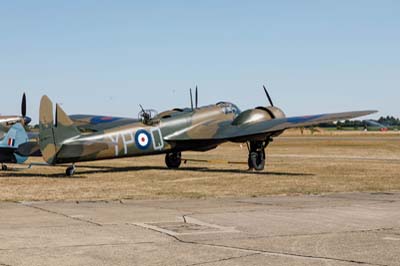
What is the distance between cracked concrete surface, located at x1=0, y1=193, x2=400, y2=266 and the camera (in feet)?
28.6

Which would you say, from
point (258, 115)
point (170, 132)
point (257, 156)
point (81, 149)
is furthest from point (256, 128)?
point (81, 149)

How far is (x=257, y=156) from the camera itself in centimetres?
2880

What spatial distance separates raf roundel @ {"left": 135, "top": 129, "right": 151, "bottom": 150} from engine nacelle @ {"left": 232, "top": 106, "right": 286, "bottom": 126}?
4.58m

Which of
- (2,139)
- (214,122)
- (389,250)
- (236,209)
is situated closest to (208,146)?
(214,122)

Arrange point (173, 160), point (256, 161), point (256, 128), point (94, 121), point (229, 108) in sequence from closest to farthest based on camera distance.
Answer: point (256, 128), point (256, 161), point (173, 160), point (229, 108), point (94, 121)

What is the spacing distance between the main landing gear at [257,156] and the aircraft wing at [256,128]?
1.67 ft

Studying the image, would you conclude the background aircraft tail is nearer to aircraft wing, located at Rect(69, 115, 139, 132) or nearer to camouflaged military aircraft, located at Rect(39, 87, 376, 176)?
camouflaged military aircraft, located at Rect(39, 87, 376, 176)

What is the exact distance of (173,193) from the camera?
59.5 feet

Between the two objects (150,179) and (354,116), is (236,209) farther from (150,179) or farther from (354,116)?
(354,116)

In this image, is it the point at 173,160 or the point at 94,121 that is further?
the point at 94,121

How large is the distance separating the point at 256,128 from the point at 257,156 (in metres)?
1.32

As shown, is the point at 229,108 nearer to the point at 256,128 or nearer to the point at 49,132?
the point at 256,128

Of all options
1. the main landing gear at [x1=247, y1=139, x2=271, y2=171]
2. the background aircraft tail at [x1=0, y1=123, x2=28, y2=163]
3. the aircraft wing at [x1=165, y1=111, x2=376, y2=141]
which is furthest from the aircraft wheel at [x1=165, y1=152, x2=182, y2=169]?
the background aircraft tail at [x1=0, y1=123, x2=28, y2=163]

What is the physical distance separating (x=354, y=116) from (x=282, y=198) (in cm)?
1124
